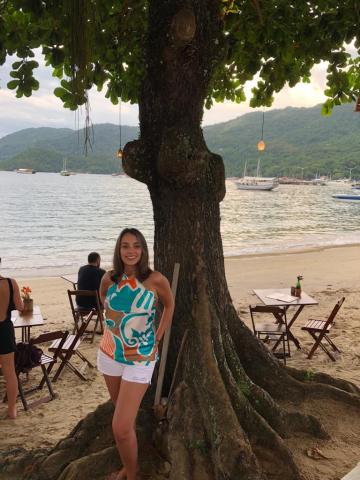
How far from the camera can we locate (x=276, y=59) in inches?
213

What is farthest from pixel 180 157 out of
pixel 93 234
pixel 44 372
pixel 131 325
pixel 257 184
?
pixel 257 184

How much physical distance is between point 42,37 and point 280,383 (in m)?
3.85

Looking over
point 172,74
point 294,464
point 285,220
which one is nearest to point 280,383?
point 294,464

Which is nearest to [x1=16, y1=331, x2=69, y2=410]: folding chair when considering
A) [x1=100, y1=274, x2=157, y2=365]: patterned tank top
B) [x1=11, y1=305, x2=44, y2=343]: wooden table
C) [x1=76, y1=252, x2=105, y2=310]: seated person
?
[x1=11, y1=305, x2=44, y2=343]: wooden table

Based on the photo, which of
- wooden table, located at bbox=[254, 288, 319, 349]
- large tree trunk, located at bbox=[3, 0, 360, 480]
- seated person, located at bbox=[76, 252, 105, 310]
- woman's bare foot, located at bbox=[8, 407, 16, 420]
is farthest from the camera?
seated person, located at bbox=[76, 252, 105, 310]

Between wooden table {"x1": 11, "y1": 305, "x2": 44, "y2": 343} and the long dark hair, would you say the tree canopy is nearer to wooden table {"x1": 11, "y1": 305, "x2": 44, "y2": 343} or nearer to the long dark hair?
the long dark hair

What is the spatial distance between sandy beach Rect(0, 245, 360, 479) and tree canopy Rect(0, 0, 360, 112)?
11.2 feet

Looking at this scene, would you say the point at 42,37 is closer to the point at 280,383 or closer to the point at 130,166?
the point at 130,166

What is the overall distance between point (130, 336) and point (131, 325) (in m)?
0.07

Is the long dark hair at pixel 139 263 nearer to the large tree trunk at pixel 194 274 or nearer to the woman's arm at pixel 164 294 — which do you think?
the woman's arm at pixel 164 294

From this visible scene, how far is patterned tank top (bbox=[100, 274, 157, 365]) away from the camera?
2.97m

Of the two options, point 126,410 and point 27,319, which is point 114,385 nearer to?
point 126,410

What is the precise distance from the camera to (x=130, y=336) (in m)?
2.97

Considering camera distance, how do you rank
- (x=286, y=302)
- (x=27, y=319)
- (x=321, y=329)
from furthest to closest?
(x=286, y=302) → (x=321, y=329) → (x=27, y=319)
